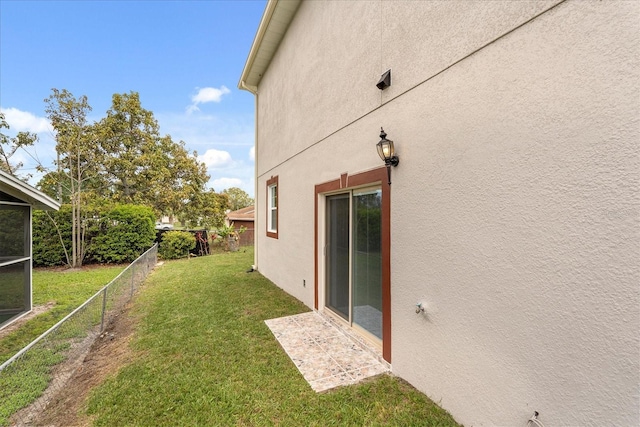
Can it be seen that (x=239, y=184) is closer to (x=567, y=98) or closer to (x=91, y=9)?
(x=91, y=9)

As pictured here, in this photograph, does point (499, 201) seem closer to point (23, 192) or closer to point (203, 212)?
point (23, 192)

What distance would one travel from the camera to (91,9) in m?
10.7

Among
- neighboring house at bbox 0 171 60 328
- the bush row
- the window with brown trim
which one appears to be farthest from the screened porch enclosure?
the bush row

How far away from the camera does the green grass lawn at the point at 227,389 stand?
9.02 ft

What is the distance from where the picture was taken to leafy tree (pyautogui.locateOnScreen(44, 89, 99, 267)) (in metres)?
11.7

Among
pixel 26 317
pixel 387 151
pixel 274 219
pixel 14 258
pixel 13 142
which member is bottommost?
pixel 26 317

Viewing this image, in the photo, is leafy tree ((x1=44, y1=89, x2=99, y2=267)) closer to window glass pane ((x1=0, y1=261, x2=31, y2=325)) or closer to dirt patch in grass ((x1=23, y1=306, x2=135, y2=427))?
window glass pane ((x1=0, y1=261, x2=31, y2=325))

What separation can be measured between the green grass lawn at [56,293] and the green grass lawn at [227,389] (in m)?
1.79

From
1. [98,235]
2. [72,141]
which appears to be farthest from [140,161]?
[98,235]

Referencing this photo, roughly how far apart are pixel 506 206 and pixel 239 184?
67.9m

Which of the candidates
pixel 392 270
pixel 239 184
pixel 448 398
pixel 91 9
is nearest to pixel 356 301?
pixel 392 270

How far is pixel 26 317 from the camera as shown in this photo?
5961 mm

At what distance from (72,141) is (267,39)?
1048cm

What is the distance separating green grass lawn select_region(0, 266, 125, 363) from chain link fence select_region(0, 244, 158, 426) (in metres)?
1.11
